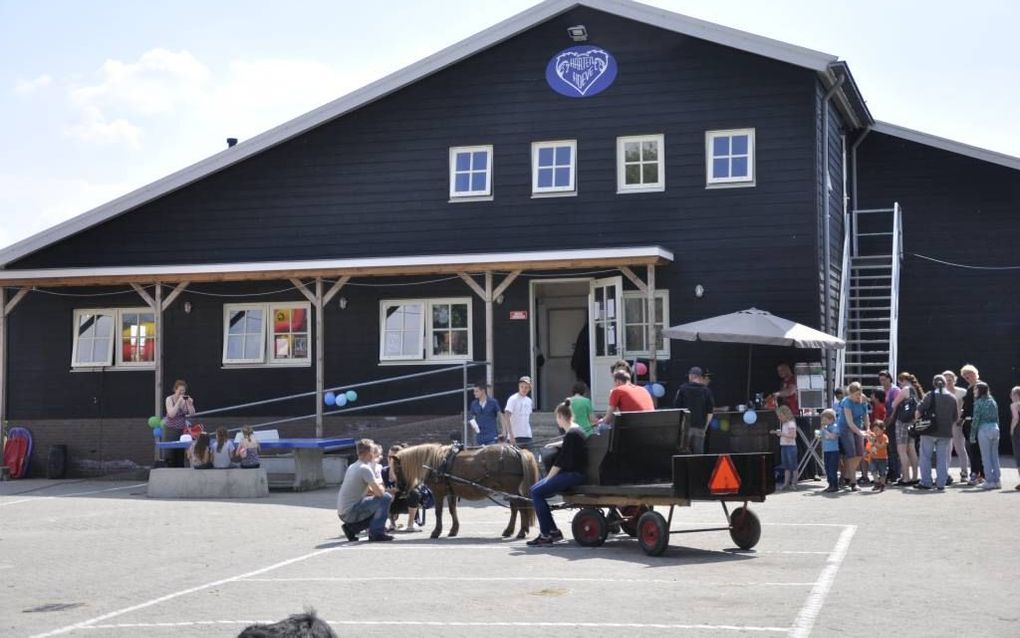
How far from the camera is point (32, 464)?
1009 inches

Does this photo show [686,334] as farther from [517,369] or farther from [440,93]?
[440,93]

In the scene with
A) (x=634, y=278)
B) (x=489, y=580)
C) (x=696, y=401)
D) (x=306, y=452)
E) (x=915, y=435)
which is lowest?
(x=489, y=580)

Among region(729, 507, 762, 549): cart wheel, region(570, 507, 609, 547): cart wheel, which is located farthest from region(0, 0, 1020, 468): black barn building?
region(729, 507, 762, 549): cart wheel

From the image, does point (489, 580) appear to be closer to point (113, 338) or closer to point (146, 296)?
point (146, 296)

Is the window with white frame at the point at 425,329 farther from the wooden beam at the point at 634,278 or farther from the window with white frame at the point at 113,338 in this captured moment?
the window with white frame at the point at 113,338

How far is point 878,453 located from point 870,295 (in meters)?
7.88

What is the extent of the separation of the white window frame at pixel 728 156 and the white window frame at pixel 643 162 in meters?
0.77

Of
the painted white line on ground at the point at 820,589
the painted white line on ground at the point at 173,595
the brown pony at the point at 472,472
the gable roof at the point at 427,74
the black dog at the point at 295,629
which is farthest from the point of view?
the gable roof at the point at 427,74

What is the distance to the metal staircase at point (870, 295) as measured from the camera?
77.3 feet

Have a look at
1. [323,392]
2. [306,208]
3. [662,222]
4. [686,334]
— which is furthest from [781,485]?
[306,208]

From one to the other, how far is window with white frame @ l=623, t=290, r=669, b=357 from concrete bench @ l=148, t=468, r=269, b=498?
6747 mm

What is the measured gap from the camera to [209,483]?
20.1 m

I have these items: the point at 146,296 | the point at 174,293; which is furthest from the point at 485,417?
the point at 146,296

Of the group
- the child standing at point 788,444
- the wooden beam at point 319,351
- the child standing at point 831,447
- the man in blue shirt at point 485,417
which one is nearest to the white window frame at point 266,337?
the wooden beam at point 319,351
